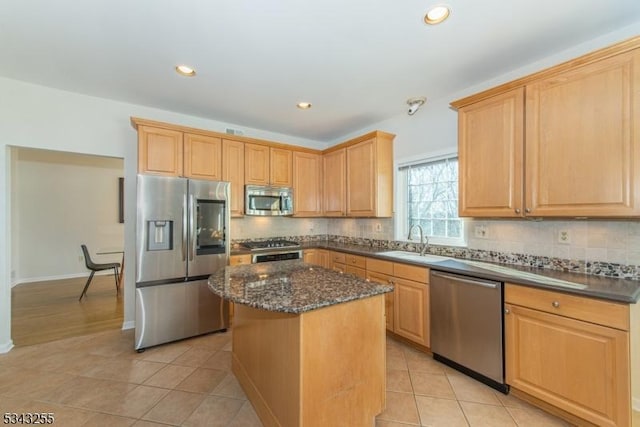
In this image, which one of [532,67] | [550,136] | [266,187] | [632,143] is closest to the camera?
[632,143]

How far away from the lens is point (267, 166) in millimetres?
3775

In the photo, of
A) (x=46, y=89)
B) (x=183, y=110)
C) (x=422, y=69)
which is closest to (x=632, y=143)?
(x=422, y=69)

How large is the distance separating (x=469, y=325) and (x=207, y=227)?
9.14ft

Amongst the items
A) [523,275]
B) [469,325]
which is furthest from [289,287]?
[523,275]

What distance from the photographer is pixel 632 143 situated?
1.58 m

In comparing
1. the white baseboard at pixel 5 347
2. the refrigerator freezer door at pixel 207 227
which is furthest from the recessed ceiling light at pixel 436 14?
the white baseboard at pixel 5 347

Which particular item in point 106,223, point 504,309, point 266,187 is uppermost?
point 266,187

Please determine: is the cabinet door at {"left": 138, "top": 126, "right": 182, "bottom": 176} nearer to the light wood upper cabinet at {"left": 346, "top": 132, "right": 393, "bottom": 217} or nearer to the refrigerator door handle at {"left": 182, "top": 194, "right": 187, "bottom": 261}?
the refrigerator door handle at {"left": 182, "top": 194, "right": 187, "bottom": 261}

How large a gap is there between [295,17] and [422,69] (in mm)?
1260

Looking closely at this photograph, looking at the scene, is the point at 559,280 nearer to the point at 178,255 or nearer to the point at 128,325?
the point at 178,255

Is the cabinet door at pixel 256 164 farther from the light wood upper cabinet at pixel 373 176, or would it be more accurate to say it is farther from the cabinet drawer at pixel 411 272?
the cabinet drawer at pixel 411 272

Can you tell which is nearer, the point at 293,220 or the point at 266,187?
the point at 266,187

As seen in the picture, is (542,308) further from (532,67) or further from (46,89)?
(46,89)

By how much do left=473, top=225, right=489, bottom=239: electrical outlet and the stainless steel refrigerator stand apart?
8.96 ft
